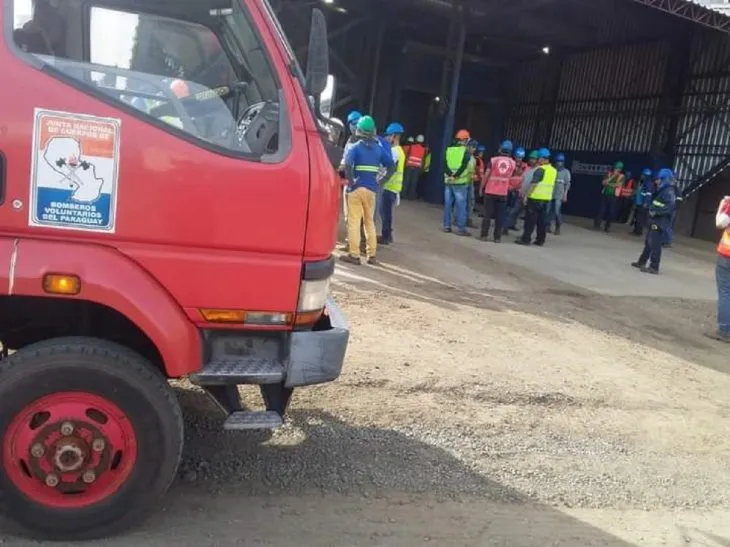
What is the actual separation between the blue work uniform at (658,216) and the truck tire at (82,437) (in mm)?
10069

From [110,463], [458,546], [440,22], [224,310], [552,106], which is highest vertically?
[440,22]

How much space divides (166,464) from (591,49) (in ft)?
73.0

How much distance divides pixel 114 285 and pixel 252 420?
0.89 meters

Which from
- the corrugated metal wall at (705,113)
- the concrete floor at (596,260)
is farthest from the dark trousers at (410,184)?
the corrugated metal wall at (705,113)

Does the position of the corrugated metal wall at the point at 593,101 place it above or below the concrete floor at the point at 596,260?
above

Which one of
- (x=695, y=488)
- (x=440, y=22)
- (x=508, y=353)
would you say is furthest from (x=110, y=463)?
(x=440, y=22)

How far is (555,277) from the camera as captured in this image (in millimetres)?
10688

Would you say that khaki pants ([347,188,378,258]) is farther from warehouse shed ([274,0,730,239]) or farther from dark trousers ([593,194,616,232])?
dark trousers ([593,194,616,232])

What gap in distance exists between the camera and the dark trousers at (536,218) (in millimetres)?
A: 13281

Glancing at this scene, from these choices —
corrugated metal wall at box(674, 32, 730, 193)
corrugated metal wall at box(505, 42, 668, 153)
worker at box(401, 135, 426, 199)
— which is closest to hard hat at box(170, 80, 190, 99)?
worker at box(401, 135, 426, 199)

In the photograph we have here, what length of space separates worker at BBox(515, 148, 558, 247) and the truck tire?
1081 centimetres

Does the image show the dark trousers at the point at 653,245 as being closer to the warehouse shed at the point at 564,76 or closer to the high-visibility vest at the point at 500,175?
the high-visibility vest at the point at 500,175

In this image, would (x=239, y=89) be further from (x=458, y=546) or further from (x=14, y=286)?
(x=458, y=546)

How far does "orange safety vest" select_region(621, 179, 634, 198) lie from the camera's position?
737 inches
